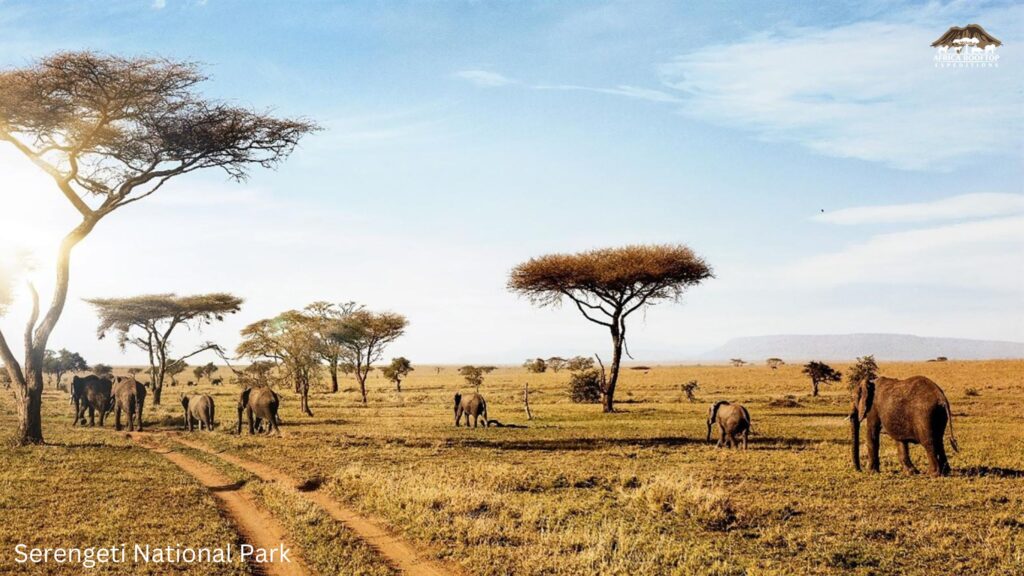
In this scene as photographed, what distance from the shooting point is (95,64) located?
69.6ft

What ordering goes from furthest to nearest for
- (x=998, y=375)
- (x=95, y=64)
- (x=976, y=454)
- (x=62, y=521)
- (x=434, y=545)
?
(x=998, y=375) < (x=95, y=64) < (x=976, y=454) < (x=62, y=521) < (x=434, y=545)

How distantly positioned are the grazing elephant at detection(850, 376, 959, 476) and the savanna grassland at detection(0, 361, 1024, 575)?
504 millimetres

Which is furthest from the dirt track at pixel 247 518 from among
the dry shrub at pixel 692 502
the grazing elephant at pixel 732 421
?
the grazing elephant at pixel 732 421

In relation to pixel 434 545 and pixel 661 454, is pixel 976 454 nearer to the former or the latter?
pixel 661 454

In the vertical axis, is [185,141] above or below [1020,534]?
above

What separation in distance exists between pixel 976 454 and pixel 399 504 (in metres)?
16.0

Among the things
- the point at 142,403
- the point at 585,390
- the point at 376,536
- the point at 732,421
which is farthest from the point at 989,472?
the point at 585,390

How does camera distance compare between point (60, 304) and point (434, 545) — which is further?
point (60, 304)

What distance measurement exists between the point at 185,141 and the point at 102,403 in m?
13.3

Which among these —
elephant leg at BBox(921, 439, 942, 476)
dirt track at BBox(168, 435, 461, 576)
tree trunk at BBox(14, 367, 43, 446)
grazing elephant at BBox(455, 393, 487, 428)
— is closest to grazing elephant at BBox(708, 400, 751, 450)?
elephant leg at BBox(921, 439, 942, 476)

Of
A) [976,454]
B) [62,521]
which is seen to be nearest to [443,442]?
[62,521]

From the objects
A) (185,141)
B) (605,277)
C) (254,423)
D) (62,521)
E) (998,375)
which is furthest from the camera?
(998,375)

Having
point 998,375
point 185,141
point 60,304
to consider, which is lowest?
point 998,375

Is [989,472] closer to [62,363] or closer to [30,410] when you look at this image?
[30,410]
